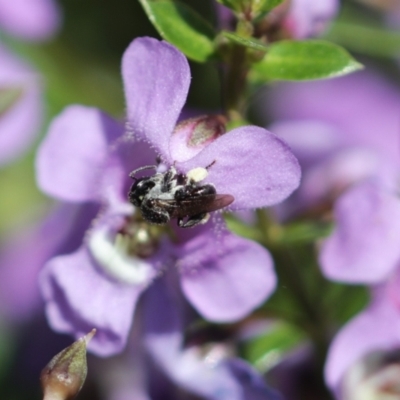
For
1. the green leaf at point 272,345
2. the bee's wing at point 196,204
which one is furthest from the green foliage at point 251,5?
the green leaf at point 272,345

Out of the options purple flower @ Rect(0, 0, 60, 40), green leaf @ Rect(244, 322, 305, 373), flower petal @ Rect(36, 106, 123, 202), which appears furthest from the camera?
purple flower @ Rect(0, 0, 60, 40)

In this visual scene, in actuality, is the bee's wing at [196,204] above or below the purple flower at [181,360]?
above

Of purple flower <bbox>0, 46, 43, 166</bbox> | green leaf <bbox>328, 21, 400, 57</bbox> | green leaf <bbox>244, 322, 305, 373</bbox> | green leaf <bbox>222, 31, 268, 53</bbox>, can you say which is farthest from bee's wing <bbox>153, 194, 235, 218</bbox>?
purple flower <bbox>0, 46, 43, 166</bbox>

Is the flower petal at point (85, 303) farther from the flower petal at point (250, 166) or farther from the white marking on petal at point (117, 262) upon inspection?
the flower petal at point (250, 166)

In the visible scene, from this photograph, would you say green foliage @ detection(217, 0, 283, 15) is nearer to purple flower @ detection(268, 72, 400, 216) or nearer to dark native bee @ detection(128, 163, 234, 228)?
dark native bee @ detection(128, 163, 234, 228)

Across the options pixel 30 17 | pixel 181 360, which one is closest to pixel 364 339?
pixel 181 360

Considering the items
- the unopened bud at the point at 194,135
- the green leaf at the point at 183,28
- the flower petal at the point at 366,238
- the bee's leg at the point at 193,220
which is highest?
the green leaf at the point at 183,28

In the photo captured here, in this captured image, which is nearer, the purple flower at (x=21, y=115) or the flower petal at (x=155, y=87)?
the flower petal at (x=155, y=87)
